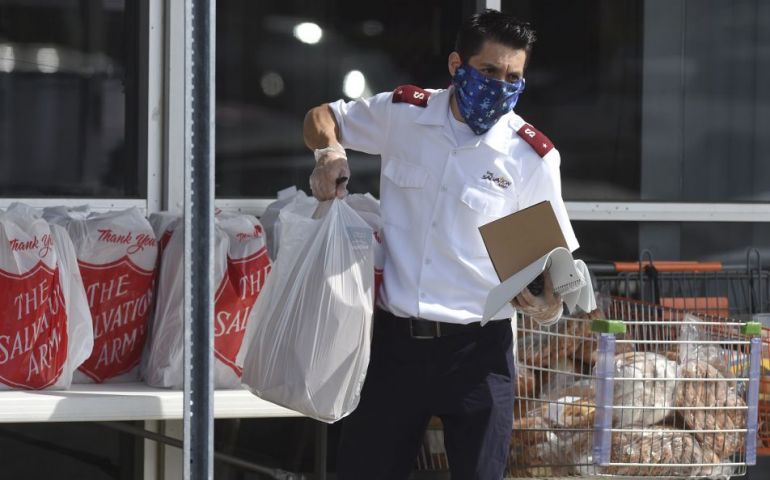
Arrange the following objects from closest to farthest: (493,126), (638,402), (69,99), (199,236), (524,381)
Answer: (199,236), (493,126), (638,402), (524,381), (69,99)

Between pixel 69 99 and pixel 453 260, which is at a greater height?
pixel 69 99

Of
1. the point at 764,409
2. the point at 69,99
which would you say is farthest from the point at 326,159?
the point at 764,409

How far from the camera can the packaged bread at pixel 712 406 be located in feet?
12.6

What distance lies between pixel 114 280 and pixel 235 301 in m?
0.36

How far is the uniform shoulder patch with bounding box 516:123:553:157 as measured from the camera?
3.19 metres

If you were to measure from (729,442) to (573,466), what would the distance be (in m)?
0.47

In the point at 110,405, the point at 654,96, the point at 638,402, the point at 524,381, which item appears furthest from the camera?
the point at 654,96

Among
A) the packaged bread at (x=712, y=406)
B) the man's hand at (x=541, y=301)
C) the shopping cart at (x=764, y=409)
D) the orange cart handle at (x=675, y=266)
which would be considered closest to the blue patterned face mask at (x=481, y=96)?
the man's hand at (x=541, y=301)

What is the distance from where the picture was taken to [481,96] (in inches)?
122

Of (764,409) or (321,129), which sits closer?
(321,129)

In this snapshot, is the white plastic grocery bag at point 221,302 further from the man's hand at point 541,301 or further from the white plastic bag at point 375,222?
the man's hand at point 541,301

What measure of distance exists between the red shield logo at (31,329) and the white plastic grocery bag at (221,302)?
1.06ft

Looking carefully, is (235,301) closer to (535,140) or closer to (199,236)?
(535,140)

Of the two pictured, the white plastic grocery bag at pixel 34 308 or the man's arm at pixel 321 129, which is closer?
the man's arm at pixel 321 129
